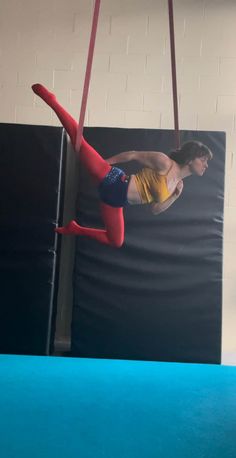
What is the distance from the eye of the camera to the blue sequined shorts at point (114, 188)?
10.1 ft

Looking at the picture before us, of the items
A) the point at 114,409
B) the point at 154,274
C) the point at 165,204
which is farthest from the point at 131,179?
the point at 114,409

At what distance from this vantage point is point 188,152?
3201 mm

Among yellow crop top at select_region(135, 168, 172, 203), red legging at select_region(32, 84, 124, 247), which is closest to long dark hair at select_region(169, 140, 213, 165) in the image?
yellow crop top at select_region(135, 168, 172, 203)

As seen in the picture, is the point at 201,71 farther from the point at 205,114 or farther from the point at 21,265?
the point at 21,265

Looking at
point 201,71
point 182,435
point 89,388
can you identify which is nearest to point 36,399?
point 89,388

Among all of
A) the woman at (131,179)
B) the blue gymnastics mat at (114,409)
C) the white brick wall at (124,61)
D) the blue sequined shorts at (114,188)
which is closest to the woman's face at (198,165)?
the woman at (131,179)

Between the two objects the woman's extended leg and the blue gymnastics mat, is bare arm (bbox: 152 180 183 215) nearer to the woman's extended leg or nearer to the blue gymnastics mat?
the woman's extended leg

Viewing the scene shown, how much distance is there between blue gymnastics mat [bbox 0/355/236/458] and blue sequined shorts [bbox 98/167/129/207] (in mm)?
985

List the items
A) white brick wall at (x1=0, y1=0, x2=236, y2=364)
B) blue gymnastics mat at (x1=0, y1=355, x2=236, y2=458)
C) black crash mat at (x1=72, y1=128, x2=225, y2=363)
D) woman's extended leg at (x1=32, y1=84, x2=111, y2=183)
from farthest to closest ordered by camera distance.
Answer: white brick wall at (x1=0, y1=0, x2=236, y2=364) < black crash mat at (x1=72, y1=128, x2=225, y2=363) < woman's extended leg at (x1=32, y1=84, x2=111, y2=183) < blue gymnastics mat at (x1=0, y1=355, x2=236, y2=458)

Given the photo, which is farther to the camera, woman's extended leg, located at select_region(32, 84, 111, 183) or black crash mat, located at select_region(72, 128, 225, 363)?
black crash mat, located at select_region(72, 128, 225, 363)

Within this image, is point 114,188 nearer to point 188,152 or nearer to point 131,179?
point 131,179

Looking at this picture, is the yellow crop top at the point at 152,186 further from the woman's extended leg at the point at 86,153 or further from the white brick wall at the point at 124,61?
the white brick wall at the point at 124,61

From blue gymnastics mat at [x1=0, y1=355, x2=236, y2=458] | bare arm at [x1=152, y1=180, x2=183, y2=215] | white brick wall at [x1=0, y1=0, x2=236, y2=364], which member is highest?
white brick wall at [x1=0, y1=0, x2=236, y2=364]

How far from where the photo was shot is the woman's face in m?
3.18
